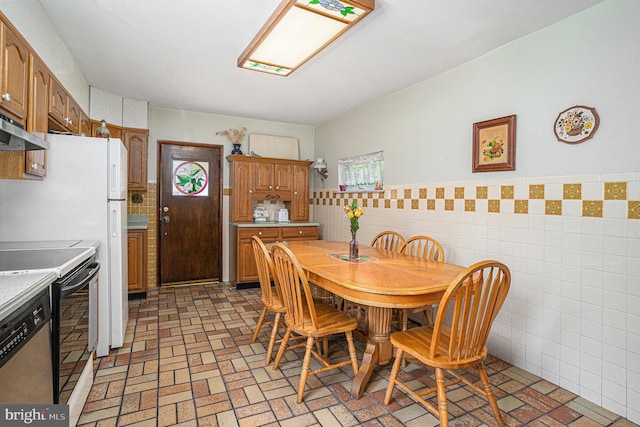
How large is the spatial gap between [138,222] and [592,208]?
449 cm

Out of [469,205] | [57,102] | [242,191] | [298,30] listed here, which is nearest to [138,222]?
[242,191]

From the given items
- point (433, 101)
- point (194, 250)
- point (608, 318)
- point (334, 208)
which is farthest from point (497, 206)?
point (194, 250)

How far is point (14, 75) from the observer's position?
5.69ft

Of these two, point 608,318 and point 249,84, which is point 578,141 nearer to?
Result: point 608,318

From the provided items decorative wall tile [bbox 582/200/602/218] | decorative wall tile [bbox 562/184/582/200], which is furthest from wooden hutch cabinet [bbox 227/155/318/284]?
decorative wall tile [bbox 582/200/602/218]

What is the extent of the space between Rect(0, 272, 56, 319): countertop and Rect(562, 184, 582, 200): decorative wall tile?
2.88 meters

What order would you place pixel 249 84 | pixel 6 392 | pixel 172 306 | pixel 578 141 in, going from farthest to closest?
1. pixel 172 306
2. pixel 249 84
3. pixel 578 141
4. pixel 6 392

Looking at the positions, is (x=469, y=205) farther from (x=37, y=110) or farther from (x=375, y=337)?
(x=37, y=110)

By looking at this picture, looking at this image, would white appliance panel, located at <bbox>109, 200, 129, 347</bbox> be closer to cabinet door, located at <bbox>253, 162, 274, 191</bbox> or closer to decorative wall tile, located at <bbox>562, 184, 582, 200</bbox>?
cabinet door, located at <bbox>253, 162, 274, 191</bbox>

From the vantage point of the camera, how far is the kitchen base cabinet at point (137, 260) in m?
3.82

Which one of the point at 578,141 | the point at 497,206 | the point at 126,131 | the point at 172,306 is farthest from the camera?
the point at 126,131

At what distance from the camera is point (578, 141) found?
2.16 meters

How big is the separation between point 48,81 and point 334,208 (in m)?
3.40

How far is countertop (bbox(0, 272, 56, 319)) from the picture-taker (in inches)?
42.2
